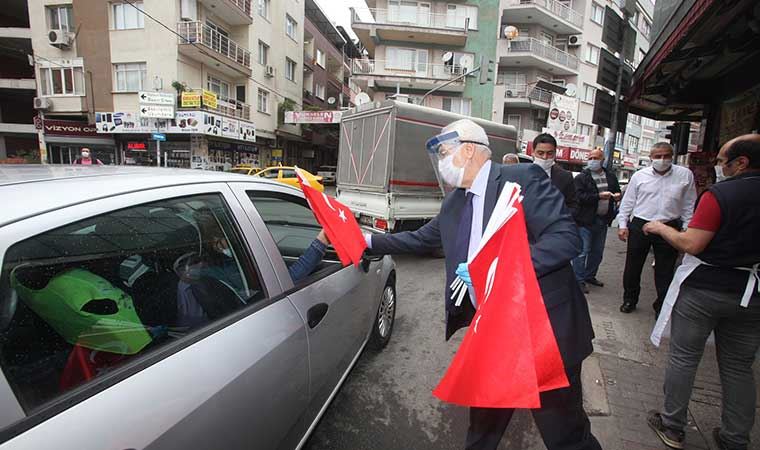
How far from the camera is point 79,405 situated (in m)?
0.99

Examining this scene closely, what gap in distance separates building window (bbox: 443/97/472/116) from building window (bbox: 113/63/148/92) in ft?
60.3

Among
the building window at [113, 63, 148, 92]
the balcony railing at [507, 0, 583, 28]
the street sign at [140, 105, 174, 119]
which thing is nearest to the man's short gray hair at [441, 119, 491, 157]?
the street sign at [140, 105, 174, 119]

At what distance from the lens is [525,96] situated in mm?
28141

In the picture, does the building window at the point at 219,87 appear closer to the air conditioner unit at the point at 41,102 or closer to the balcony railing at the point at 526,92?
the air conditioner unit at the point at 41,102

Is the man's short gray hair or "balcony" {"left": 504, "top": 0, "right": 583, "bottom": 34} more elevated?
"balcony" {"left": 504, "top": 0, "right": 583, "bottom": 34}

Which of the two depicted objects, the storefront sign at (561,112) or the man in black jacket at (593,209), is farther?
the storefront sign at (561,112)

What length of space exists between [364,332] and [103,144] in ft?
78.3

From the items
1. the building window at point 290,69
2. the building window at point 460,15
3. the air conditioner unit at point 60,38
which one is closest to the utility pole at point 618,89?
the building window at point 460,15

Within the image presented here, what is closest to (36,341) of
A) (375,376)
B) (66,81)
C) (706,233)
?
(375,376)

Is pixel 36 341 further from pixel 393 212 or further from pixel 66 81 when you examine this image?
pixel 66 81

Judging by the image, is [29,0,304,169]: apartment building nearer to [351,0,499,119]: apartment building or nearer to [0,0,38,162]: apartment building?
[0,0,38,162]: apartment building

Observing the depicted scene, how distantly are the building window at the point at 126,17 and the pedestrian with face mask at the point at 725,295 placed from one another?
944 inches

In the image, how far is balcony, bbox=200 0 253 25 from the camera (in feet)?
66.3

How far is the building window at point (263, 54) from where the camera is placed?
24.2 m
